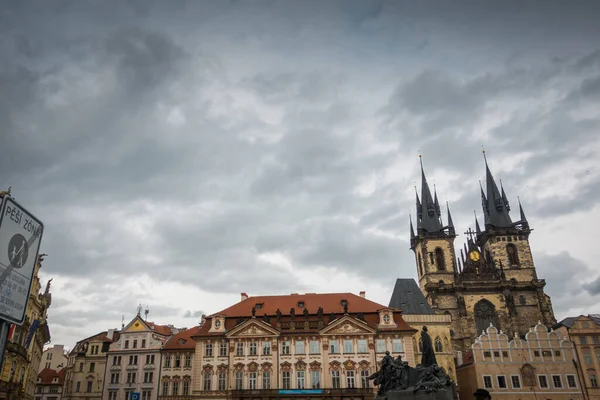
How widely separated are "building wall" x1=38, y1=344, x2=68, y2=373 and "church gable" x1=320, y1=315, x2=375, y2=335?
190ft

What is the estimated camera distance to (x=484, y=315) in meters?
76.3

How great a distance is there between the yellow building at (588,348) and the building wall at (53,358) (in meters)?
81.4

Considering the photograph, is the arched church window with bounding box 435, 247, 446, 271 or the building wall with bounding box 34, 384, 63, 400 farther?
the arched church window with bounding box 435, 247, 446, 271

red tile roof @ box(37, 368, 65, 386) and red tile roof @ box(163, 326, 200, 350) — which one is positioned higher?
red tile roof @ box(163, 326, 200, 350)

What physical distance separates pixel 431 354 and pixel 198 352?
3546cm

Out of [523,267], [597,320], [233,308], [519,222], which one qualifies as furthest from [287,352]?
[519,222]

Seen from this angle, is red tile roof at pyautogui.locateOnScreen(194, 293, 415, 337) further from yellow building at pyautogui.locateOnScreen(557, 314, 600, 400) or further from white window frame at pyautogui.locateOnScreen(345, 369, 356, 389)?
yellow building at pyautogui.locateOnScreen(557, 314, 600, 400)

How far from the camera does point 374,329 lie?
51812mm

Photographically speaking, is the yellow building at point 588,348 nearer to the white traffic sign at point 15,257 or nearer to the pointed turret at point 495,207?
the pointed turret at point 495,207

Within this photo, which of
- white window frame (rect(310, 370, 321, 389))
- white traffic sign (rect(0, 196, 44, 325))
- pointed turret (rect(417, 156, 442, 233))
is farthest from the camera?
pointed turret (rect(417, 156, 442, 233))

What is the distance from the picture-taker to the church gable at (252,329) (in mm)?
52741

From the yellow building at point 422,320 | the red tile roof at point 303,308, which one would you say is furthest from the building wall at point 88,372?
the yellow building at point 422,320

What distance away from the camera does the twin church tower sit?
246 feet

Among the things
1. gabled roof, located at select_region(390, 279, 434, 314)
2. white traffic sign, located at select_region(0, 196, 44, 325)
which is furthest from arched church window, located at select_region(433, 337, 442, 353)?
white traffic sign, located at select_region(0, 196, 44, 325)
